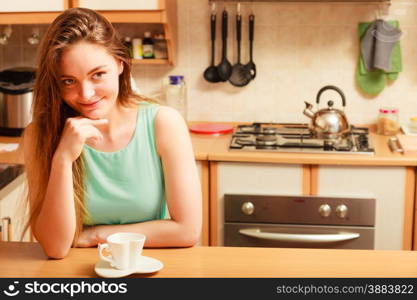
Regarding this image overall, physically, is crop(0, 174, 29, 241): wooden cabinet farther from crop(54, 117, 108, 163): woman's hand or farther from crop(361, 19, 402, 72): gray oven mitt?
crop(361, 19, 402, 72): gray oven mitt

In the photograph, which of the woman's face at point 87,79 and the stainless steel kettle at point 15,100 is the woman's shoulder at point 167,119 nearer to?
the woman's face at point 87,79

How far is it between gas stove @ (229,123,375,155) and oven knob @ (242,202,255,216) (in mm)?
224

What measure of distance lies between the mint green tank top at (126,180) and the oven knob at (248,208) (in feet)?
3.56

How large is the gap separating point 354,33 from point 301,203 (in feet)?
2.99

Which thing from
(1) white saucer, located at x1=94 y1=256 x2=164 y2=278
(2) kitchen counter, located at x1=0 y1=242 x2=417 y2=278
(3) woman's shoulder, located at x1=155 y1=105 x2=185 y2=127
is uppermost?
(3) woman's shoulder, located at x1=155 y1=105 x2=185 y2=127

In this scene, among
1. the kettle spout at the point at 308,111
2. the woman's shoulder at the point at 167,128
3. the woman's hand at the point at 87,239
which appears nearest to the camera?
the woman's hand at the point at 87,239

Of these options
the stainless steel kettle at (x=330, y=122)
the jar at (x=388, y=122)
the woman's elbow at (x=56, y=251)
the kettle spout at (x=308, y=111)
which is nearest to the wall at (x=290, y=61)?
the jar at (x=388, y=122)

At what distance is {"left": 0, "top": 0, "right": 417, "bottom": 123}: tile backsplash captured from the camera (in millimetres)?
3166

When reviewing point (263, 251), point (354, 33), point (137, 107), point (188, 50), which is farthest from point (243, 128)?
point (263, 251)

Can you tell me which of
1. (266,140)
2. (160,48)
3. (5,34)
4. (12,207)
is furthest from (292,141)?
(5,34)

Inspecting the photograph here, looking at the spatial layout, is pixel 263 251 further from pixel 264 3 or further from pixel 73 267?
pixel 264 3

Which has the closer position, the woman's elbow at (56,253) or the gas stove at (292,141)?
the woman's elbow at (56,253)

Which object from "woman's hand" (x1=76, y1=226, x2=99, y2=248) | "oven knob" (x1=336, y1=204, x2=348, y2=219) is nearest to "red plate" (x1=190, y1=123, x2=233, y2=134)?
"oven knob" (x1=336, y1=204, x2=348, y2=219)

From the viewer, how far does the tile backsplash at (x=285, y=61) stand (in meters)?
3.17
